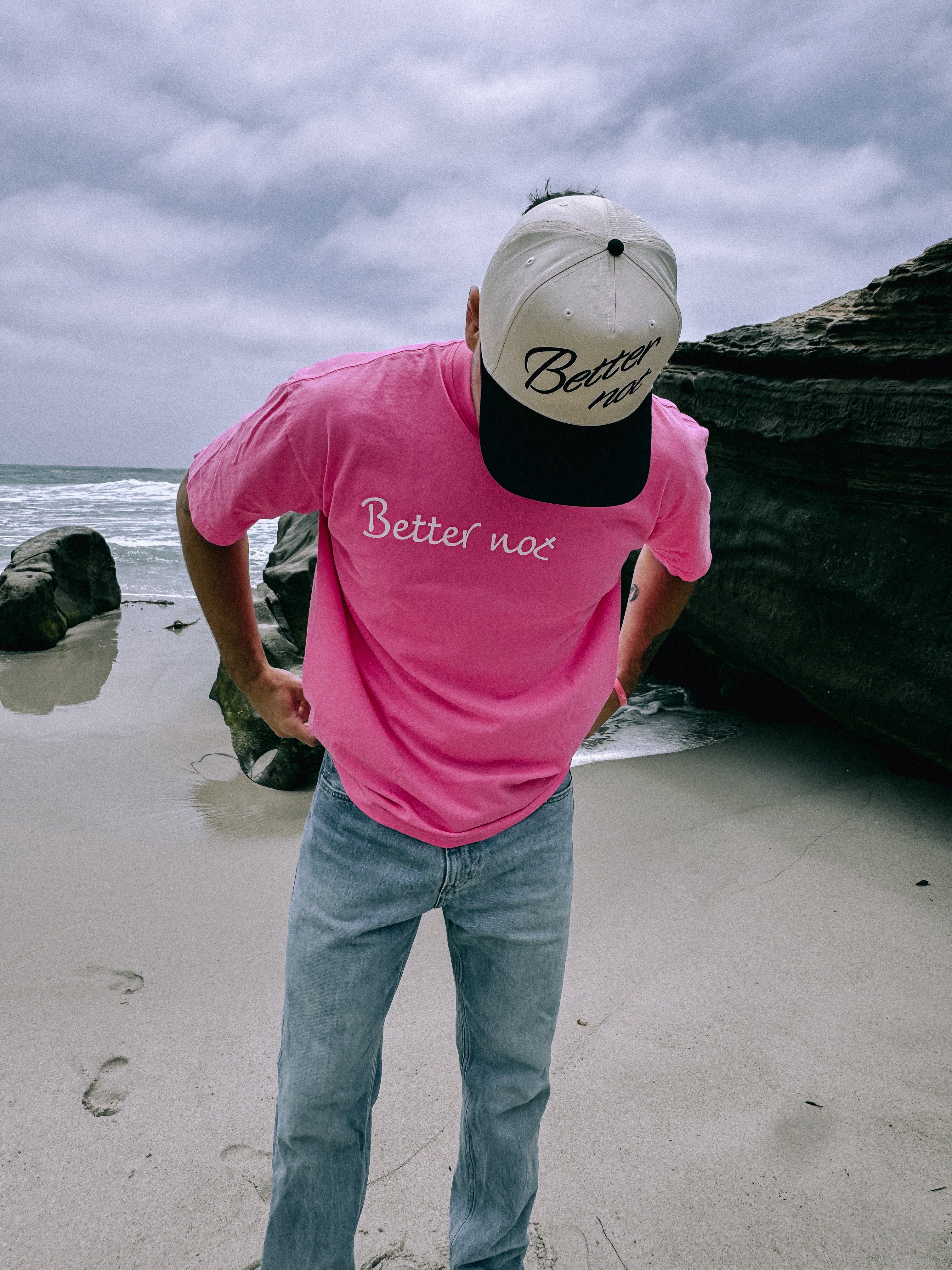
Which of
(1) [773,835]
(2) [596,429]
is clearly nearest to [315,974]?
(2) [596,429]

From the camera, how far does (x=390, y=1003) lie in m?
1.51

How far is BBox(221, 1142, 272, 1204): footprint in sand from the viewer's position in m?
1.98

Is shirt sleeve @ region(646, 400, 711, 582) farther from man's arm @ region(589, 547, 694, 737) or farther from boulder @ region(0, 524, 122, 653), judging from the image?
boulder @ region(0, 524, 122, 653)

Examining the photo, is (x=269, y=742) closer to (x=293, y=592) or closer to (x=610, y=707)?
(x=293, y=592)

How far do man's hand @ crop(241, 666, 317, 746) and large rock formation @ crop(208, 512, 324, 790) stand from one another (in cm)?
182

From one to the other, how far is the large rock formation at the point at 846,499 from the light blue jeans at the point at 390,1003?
266 centimetres

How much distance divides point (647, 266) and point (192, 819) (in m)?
3.53

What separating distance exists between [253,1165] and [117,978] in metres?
0.95

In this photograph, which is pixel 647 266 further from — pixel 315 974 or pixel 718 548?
pixel 718 548

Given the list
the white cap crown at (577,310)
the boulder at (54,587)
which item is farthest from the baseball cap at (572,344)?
the boulder at (54,587)

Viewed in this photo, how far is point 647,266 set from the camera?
4.27 feet

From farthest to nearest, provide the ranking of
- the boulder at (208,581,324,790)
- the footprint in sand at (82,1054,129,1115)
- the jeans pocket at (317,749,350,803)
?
1. the boulder at (208,581,324,790)
2. the footprint in sand at (82,1054,129,1115)
3. the jeans pocket at (317,749,350,803)

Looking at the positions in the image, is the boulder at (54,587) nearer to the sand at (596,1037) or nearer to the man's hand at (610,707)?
the sand at (596,1037)

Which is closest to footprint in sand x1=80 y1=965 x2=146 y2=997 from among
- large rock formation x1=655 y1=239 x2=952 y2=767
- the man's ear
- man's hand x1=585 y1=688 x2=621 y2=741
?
man's hand x1=585 y1=688 x2=621 y2=741
